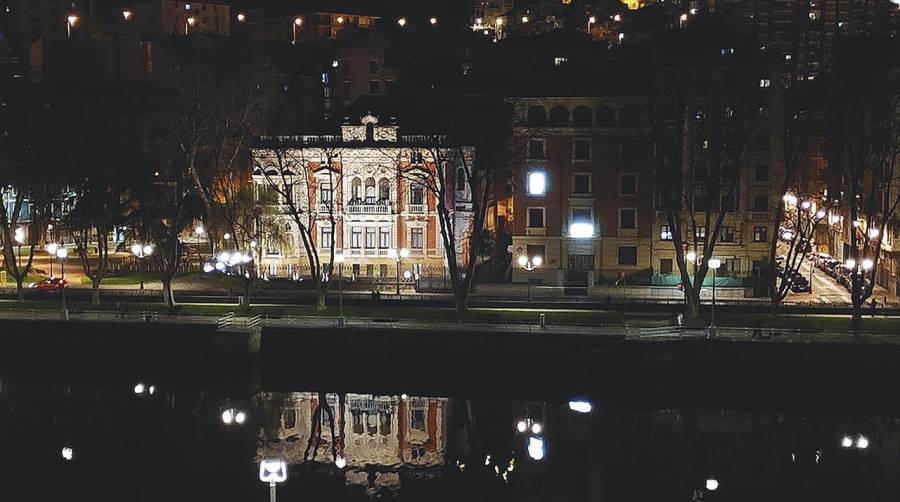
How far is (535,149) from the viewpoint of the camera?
238 ft

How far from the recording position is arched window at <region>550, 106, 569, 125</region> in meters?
71.4

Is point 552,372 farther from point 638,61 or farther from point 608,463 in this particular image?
point 638,61

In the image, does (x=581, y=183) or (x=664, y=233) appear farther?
(x=581, y=183)

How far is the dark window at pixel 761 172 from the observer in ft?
233

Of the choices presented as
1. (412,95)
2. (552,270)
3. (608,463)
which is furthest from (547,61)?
(608,463)

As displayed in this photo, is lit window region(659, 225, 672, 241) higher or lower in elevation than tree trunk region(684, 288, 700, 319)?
higher

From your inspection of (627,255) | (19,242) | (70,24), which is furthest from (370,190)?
(70,24)

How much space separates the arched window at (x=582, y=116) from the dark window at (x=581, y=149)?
47.0 inches

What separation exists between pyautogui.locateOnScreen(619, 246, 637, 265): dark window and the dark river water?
24.6 metres

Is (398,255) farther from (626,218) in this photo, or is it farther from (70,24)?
(70,24)

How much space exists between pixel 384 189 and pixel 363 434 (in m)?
33.9

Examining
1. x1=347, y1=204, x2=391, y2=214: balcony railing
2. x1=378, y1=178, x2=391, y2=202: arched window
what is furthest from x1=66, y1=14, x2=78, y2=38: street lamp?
x1=378, y1=178, x2=391, y2=202: arched window

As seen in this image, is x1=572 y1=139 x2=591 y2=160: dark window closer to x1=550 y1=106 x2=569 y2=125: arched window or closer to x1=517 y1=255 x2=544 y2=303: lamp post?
x1=550 y1=106 x2=569 y2=125: arched window

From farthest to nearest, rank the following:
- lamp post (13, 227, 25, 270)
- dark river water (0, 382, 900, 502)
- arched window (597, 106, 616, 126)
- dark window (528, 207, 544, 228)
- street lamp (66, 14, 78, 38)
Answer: street lamp (66, 14, 78, 38) < lamp post (13, 227, 25, 270) < dark window (528, 207, 544, 228) < arched window (597, 106, 616, 126) < dark river water (0, 382, 900, 502)
